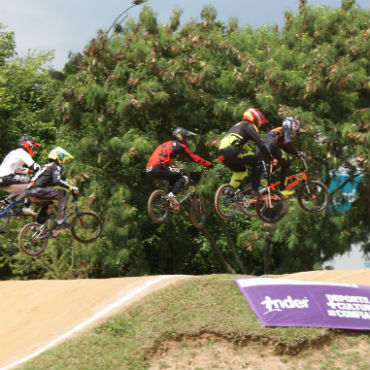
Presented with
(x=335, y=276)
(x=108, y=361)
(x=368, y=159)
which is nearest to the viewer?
(x=108, y=361)

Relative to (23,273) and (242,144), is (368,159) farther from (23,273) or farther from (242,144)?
(23,273)

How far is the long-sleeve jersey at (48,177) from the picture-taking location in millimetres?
15141

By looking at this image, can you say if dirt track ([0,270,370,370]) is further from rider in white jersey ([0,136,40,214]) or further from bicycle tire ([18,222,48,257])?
rider in white jersey ([0,136,40,214])

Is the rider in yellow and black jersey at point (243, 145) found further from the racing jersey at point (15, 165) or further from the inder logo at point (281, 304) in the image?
the racing jersey at point (15, 165)

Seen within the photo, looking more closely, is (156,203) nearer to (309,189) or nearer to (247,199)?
(247,199)

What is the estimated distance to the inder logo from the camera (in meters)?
12.5

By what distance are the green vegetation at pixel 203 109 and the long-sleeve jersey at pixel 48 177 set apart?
4631 mm

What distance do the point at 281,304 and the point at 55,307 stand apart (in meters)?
5.21

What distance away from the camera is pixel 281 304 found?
41.1 ft

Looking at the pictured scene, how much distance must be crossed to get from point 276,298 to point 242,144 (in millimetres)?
3872

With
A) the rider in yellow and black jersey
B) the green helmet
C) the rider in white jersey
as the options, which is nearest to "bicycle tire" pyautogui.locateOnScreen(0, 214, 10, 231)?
the rider in white jersey

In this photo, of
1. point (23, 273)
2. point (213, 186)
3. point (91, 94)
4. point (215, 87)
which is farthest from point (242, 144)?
point (23, 273)

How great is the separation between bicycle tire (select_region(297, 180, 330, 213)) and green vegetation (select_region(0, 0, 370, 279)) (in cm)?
222

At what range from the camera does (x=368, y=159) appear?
763 inches
